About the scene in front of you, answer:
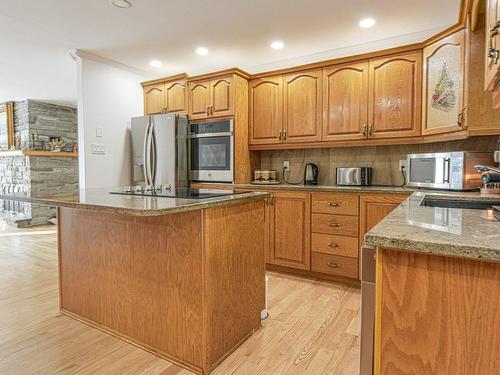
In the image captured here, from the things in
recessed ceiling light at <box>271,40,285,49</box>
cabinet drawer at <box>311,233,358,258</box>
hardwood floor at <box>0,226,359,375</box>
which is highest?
recessed ceiling light at <box>271,40,285,49</box>

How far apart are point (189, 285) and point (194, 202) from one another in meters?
0.45

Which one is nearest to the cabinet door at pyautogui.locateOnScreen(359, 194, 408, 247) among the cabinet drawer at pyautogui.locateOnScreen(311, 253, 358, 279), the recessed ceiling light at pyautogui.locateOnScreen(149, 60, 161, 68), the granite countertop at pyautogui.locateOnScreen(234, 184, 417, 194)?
the granite countertop at pyautogui.locateOnScreen(234, 184, 417, 194)

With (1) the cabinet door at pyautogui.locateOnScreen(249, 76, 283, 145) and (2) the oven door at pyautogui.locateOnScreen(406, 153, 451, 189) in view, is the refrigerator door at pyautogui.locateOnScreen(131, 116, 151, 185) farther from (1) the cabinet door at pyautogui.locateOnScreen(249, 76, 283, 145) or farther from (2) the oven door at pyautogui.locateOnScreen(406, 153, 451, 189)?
(2) the oven door at pyautogui.locateOnScreen(406, 153, 451, 189)

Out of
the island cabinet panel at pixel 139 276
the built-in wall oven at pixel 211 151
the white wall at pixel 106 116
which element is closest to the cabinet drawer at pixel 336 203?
the built-in wall oven at pixel 211 151

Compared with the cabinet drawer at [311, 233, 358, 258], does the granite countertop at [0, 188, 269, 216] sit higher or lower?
higher

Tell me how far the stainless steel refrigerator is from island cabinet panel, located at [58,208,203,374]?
156cm

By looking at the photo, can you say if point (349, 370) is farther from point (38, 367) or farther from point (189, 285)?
point (38, 367)

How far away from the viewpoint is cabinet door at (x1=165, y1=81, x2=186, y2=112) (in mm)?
3796

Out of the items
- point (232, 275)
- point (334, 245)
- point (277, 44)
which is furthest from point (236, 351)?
point (277, 44)

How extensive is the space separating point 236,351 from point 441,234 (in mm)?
1385

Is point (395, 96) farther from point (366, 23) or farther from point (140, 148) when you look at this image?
point (140, 148)

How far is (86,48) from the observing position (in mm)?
3361

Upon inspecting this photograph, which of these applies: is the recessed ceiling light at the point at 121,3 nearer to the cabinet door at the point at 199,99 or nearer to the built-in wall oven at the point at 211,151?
the cabinet door at the point at 199,99

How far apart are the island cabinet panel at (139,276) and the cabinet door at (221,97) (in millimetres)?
1932
